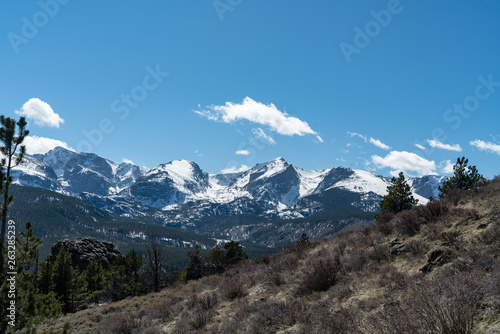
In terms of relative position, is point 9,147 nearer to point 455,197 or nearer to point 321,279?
point 321,279

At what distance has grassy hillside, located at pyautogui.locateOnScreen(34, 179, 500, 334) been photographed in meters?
5.66

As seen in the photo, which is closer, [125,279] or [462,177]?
[462,177]

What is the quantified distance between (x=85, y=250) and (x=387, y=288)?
74630 mm

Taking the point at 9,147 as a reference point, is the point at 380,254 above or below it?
below

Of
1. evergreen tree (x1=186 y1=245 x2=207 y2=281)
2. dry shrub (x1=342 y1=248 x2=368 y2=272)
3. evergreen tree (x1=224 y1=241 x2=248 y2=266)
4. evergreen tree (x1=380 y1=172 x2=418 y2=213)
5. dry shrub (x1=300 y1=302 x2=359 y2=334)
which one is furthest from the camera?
evergreen tree (x1=186 y1=245 x2=207 y2=281)

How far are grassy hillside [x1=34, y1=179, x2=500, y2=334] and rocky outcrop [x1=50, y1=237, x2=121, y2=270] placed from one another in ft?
183

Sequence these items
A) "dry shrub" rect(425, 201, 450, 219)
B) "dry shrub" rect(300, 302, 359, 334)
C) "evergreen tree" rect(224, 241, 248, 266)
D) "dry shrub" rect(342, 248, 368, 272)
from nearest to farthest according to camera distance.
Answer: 1. "dry shrub" rect(300, 302, 359, 334)
2. "dry shrub" rect(342, 248, 368, 272)
3. "dry shrub" rect(425, 201, 450, 219)
4. "evergreen tree" rect(224, 241, 248, 266)

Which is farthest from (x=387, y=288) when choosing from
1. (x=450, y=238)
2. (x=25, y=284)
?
(x=25, y=284)

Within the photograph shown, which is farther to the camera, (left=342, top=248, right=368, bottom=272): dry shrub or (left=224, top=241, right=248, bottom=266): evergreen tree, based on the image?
(left=224, top=241, right=248, bottom=266): evergreen tree

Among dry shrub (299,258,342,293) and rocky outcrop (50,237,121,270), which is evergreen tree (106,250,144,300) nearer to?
rocky outcrop (50,237,121,270)

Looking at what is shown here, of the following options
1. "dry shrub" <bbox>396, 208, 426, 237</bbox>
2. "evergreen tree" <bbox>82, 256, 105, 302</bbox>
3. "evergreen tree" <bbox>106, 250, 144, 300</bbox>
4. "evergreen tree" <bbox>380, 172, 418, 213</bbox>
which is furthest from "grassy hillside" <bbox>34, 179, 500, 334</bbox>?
"evergreen tree" <bbox>82, 256, 105, 302</bbox>

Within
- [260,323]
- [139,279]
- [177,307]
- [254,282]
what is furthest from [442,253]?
[139,279]

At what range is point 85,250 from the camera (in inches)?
2689

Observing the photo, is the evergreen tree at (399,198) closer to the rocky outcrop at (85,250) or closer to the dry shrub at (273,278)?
the dry shrub at (273,278)
